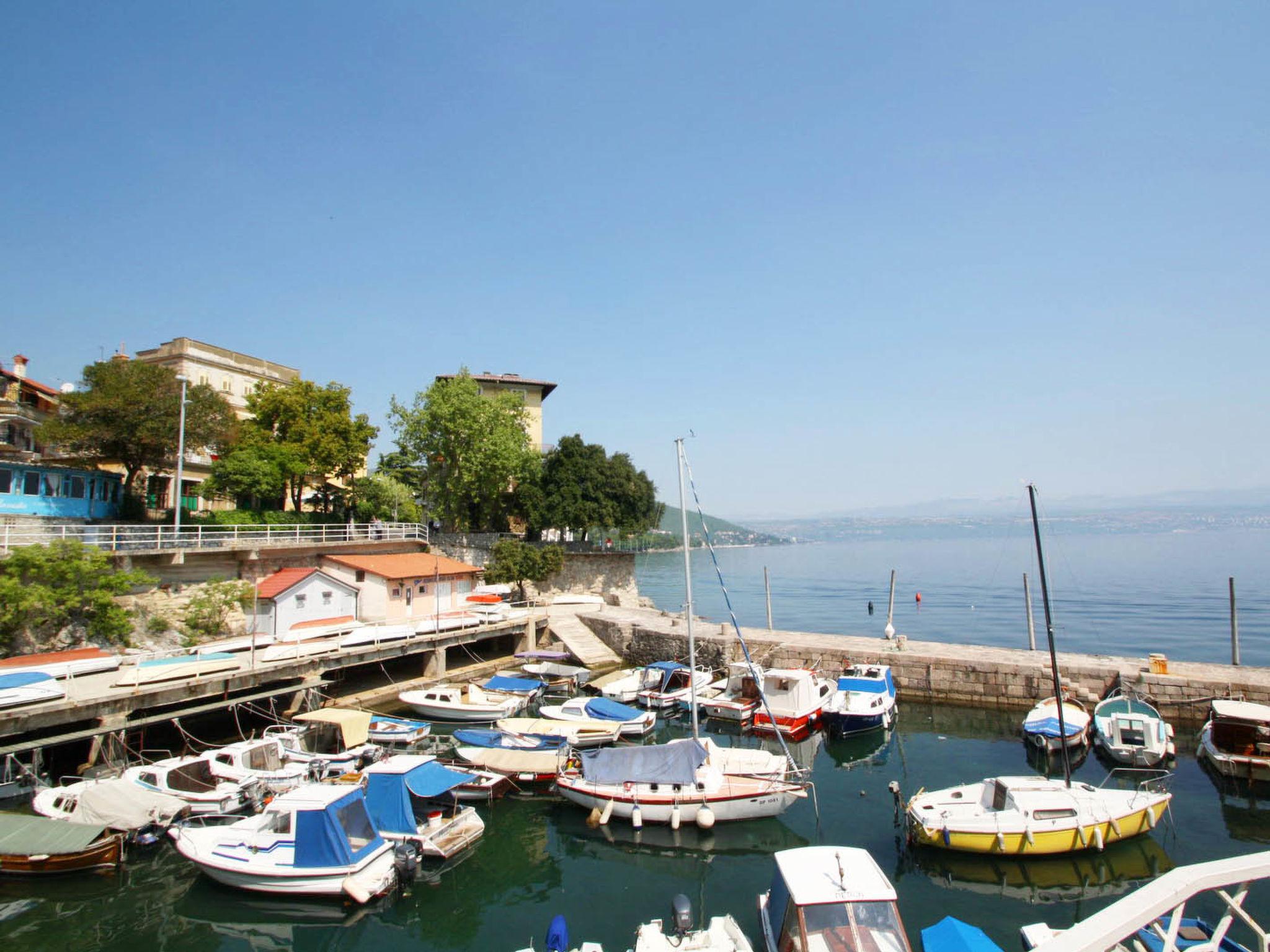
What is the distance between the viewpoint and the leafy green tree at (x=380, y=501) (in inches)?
2061

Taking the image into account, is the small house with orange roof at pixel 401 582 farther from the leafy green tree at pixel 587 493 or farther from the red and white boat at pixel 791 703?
the red and white boat at pixel 791 703

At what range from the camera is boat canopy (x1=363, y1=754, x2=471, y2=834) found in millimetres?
16766

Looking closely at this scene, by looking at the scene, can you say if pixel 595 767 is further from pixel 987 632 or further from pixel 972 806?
pixel 987 632

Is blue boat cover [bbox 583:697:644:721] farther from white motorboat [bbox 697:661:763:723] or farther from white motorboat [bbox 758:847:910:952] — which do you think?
white motorboat [bbox 758:847:910:952]

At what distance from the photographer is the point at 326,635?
3052cm

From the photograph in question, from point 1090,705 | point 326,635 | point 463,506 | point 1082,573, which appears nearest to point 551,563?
point 463,506

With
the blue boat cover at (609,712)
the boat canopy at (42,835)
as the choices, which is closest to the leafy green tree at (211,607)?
the boat canopy at (42,835)

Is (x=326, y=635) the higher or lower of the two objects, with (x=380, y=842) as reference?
higher

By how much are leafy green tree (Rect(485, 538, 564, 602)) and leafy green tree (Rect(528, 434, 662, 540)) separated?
20.9 feet

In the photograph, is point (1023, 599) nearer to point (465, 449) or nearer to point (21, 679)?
point (465, 449)

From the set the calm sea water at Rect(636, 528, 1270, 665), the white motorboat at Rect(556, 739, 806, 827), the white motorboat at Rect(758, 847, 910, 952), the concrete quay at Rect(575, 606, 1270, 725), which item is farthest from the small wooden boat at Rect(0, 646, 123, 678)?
the calm sea water at Rect(636, 528, 1270, 665)

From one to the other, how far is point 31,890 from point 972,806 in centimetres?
2145

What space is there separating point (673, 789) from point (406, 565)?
24049mm

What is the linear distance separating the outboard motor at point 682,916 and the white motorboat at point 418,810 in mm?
6507
